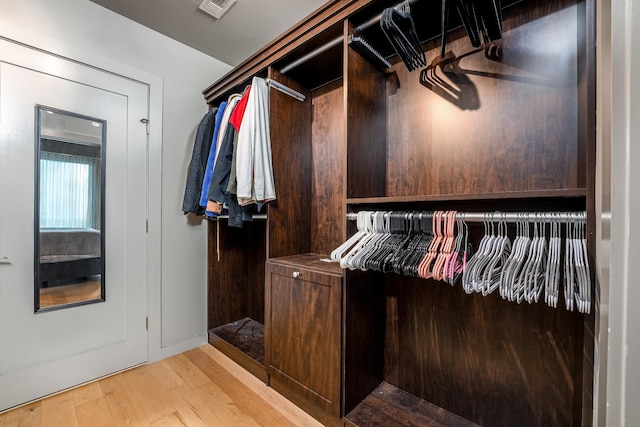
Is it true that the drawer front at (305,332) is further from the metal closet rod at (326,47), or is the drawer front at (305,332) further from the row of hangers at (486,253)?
the metal closet rod at (326,47)

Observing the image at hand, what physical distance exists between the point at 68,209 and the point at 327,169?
69.7 inches

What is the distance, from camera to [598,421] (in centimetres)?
43

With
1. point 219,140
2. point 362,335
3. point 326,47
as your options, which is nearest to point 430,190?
point 362,335

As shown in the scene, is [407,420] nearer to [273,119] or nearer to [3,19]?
[273,119]

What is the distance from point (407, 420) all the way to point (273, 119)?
189 cm

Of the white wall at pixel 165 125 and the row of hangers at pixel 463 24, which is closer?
the row of hangers at pixel 463 24

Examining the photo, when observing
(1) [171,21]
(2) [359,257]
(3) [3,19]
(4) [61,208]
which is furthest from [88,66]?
(2) [359,257]

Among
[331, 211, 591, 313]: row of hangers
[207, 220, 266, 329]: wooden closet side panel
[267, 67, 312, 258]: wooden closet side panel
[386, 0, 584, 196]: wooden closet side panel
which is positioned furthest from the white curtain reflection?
[386, 0, 584, 196]: wooden closet side panel

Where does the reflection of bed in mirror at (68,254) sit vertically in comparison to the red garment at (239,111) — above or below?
below

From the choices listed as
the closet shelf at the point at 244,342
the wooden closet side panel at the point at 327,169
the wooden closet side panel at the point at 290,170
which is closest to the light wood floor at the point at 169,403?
the closet shelf at the point at 244,342

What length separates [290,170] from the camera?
6.33ft

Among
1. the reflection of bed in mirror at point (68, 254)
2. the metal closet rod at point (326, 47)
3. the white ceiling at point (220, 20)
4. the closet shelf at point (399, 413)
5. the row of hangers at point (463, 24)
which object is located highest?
the white ceiling at point (220, 20)

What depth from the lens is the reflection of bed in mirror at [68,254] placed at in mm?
1748

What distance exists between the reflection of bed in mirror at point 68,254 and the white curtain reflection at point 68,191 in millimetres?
53
